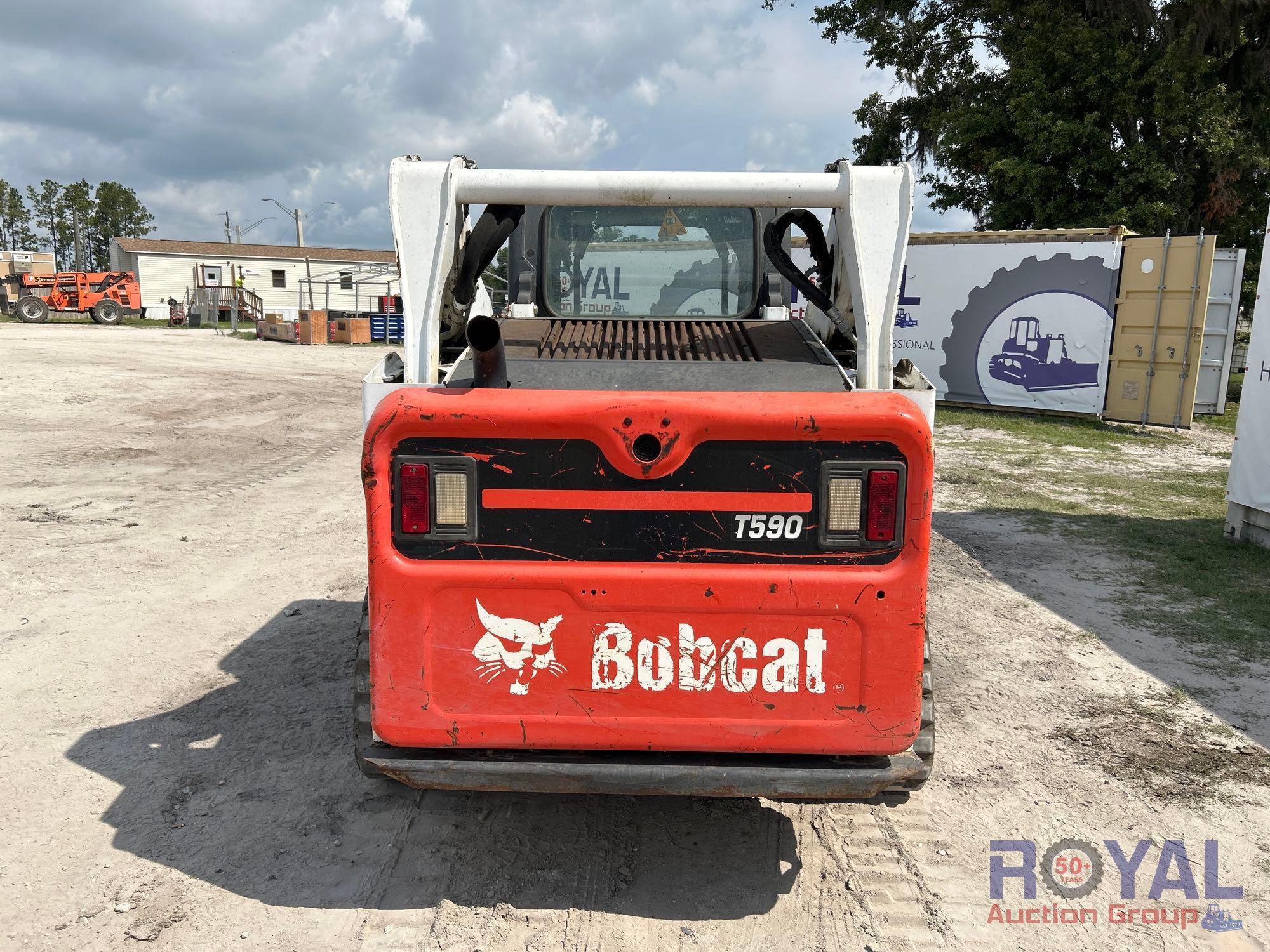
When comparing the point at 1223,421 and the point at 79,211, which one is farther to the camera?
the point at 79,211

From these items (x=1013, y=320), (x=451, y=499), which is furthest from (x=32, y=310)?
(x=451, y=499)

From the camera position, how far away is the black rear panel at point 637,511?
261 centimetres

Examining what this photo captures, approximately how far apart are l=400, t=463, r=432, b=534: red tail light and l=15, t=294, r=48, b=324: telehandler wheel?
1748 inches

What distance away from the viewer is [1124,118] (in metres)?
18.8

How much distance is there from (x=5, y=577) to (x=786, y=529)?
566 cm

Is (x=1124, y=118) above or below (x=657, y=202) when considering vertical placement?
above

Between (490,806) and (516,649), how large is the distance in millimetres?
1141

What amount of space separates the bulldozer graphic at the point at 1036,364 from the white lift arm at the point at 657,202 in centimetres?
1342

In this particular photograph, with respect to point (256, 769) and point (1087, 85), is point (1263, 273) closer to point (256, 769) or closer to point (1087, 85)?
point (256, 769)

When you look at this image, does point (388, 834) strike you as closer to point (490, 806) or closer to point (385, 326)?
point (490, 806)

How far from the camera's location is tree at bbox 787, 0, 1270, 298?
18.0m

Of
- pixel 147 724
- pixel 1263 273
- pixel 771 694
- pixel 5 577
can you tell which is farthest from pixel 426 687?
pixel 1263 273

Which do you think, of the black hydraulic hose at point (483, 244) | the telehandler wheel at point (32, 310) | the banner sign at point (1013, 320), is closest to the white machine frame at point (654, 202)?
the black hydraulic hose at point (483, 244)

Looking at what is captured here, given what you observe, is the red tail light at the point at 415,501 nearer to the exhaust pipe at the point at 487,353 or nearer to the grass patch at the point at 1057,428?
the exhaust pipe at the point at 487,353
